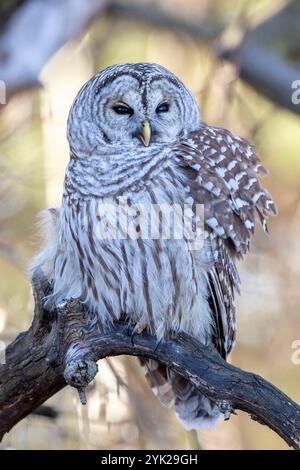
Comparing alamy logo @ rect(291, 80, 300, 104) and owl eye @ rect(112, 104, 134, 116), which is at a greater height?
alamy logo @ rect(291, 80, 300, 104)

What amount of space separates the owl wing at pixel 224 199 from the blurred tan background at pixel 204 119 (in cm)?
91

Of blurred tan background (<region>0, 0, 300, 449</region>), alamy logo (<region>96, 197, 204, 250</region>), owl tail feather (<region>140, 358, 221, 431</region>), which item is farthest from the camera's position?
blurred tan background (<region>0, 0, 300, 449</region>)

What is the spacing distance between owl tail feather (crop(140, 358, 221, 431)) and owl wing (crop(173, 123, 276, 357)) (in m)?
0.29

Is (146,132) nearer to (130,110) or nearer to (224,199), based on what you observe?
(130,110)

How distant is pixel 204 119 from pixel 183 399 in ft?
7.97

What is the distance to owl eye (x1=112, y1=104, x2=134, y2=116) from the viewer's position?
373 centimetres

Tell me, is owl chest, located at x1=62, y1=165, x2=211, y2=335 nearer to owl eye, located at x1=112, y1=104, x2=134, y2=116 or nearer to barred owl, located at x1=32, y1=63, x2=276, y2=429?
barred owl, located at x1=32, y1=63, x2=276, y2=429

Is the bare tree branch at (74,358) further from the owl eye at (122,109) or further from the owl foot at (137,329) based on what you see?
the owl eye at (122,109)

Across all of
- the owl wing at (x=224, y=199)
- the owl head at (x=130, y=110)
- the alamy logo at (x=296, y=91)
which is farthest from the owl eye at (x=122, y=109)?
the alamy logo at (x=296, y=91)

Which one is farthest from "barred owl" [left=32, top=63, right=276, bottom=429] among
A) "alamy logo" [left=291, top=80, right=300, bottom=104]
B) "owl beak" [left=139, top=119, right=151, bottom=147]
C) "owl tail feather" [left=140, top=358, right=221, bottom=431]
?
"alamy logo" [left=291, top=80, right=300, bottom=104]

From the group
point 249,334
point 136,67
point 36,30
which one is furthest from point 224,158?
point 36,30

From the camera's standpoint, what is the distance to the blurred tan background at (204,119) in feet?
16.0

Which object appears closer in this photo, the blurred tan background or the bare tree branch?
the bare tree branch

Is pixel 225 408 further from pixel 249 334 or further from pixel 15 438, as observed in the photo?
pixel 249 334
